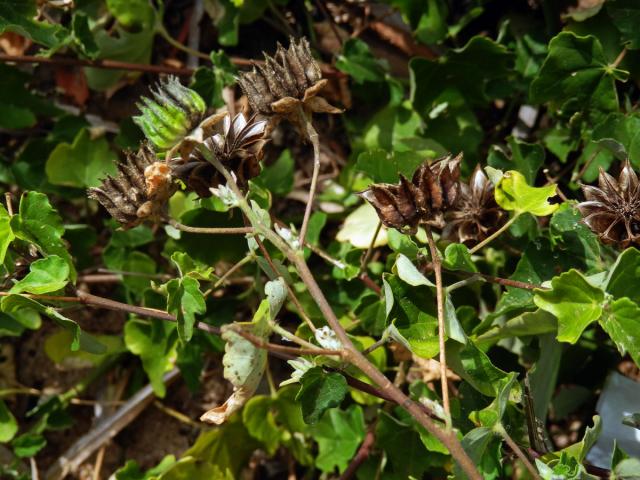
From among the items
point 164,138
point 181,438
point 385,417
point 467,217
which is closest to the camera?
point 164,138

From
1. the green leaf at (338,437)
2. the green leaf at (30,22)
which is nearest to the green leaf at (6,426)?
the green leaf at (338,437)

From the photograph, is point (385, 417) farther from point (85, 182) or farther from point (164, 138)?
point (85, 182)

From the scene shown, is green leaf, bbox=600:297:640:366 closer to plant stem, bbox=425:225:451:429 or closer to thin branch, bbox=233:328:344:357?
plant stem, bbox=425:225:451:429

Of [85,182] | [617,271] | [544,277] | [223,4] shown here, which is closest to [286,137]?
[223,4]

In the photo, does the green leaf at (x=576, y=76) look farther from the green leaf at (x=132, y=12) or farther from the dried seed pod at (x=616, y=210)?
the green leaf at (x=132, y=12)

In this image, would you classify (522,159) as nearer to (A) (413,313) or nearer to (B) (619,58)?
(B) (619,58)
